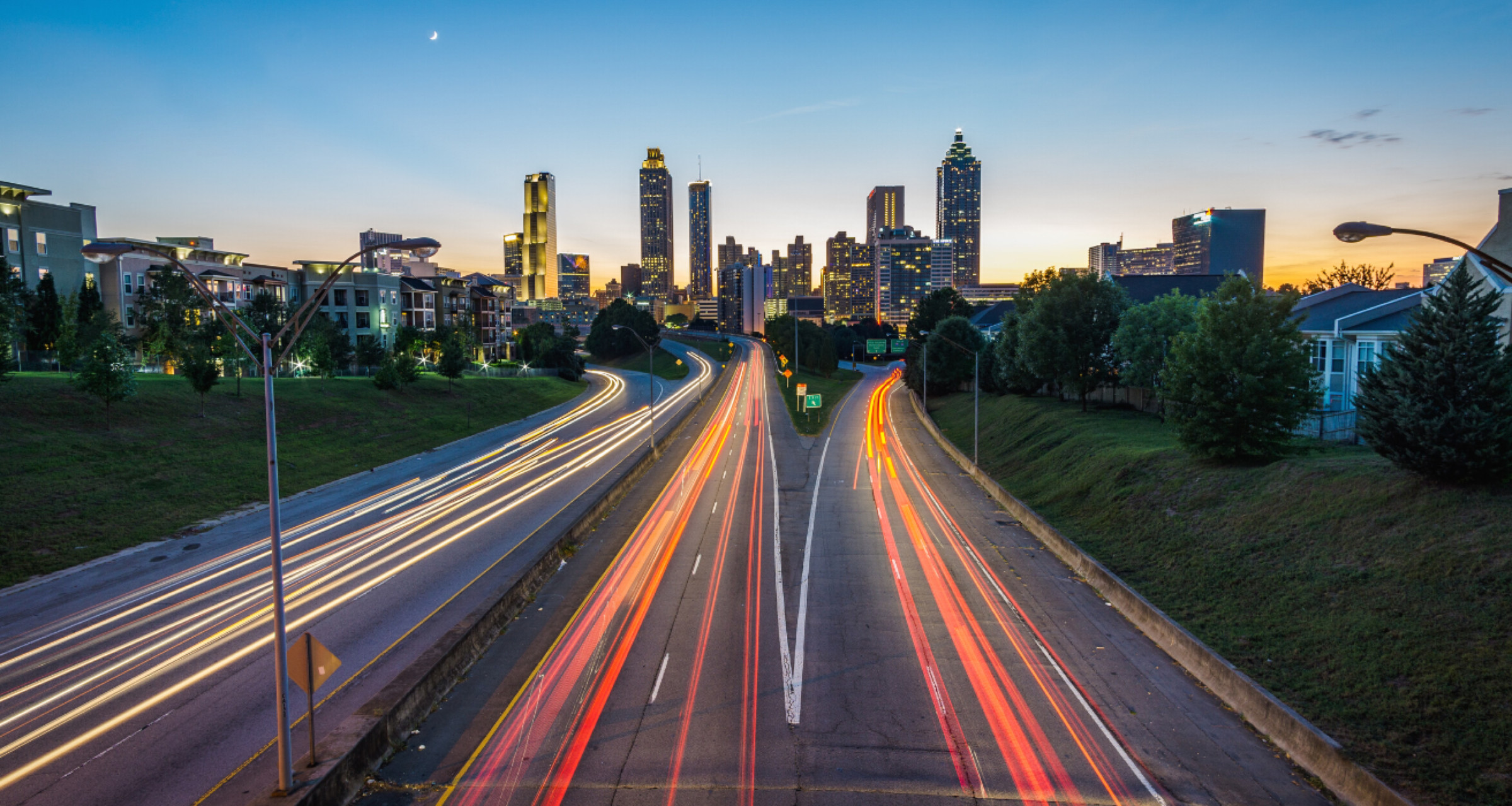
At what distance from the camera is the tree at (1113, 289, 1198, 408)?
147ft

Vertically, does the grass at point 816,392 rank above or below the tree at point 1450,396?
below

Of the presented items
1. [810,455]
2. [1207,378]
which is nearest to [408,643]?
[1207,378]

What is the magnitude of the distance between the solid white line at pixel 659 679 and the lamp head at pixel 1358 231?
1359cm

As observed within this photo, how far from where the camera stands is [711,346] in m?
149

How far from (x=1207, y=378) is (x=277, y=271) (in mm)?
99766

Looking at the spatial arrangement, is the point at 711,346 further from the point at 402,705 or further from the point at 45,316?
the point at 402,705

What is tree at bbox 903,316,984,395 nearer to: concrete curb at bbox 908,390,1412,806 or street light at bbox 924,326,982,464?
street light at bbox 924,326,982,464

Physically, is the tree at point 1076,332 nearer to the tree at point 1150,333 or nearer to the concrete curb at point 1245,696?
the tree at point 1150,333

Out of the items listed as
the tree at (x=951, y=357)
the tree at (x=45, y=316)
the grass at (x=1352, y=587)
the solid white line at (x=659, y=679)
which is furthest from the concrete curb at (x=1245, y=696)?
the tree at (x=45, y=316)

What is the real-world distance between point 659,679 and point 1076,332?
151 feet

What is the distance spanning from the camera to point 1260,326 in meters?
27.9

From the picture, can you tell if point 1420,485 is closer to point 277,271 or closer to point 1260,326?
point 1260,326


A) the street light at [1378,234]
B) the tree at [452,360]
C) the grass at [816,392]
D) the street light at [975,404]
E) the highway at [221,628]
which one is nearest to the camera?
the street light at [1378,234]

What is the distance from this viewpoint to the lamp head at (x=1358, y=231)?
30.8 ft
